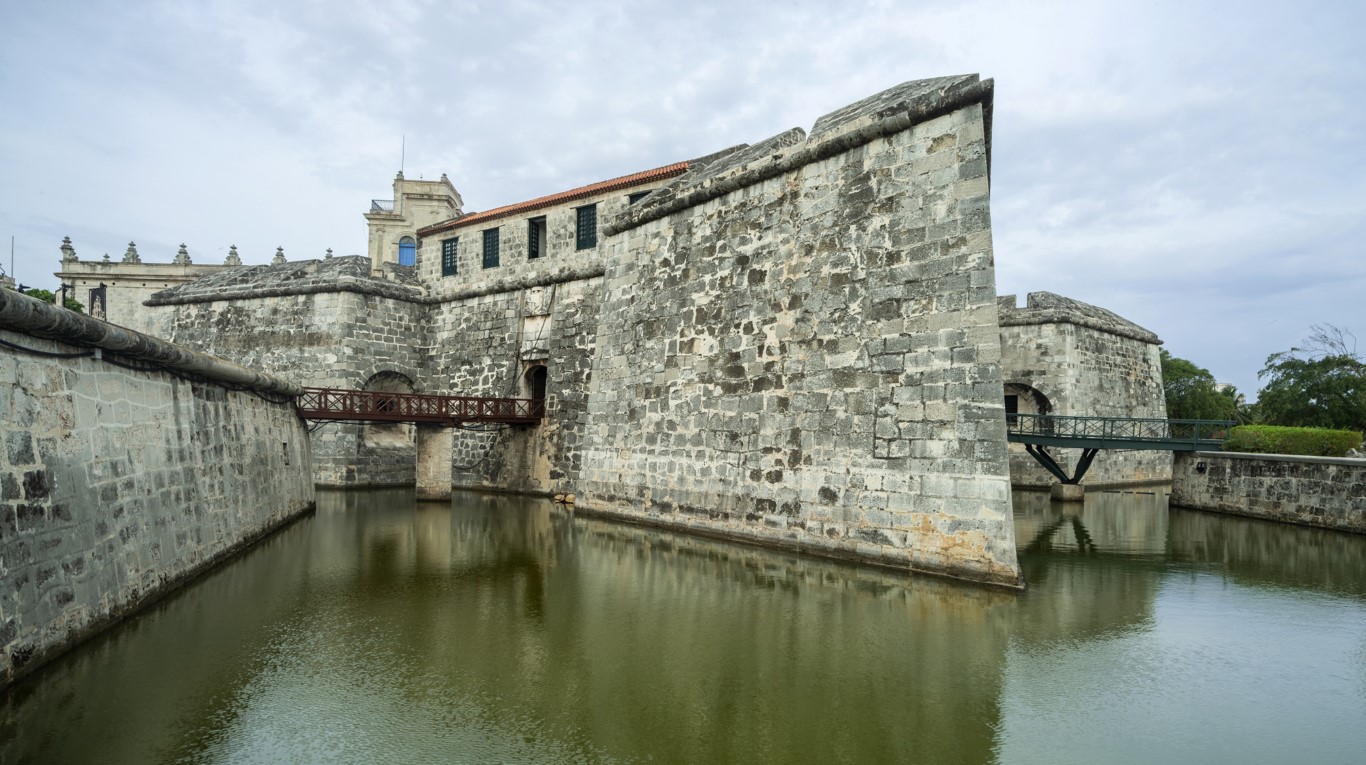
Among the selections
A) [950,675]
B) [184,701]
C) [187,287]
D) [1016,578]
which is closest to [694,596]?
[950,675]

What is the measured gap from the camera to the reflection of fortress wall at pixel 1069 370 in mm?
21469

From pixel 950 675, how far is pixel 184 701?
546 cm

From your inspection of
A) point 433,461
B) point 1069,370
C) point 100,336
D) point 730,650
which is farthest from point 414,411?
point 1069,370

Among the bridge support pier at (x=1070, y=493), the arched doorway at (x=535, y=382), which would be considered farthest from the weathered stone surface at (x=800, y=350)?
the bridge support pier at (x=1070, y=493)

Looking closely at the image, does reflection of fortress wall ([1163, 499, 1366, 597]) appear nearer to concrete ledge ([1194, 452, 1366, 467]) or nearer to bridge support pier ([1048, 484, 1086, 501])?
concrete ledge ([1194, 452, 1366, 467])

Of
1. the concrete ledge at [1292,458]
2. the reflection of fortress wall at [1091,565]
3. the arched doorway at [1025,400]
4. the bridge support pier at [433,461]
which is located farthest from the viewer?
the arched doorway at [1025,400]

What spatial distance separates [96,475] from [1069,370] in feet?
73.0

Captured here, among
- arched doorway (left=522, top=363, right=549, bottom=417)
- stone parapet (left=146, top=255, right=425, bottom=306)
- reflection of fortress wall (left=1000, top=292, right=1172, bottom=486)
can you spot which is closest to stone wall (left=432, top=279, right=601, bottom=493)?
arched doorway (left=522, top=363, right=549, bottom=417)

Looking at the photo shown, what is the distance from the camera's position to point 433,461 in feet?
57.9

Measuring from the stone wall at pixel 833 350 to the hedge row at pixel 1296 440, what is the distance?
10.9 metres

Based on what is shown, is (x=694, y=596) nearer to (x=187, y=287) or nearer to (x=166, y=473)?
(x=166, y=473)

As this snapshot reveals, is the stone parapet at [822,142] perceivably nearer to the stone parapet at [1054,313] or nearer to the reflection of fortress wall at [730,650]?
the reflection of fortress wall at [730,650]

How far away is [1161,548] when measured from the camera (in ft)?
38.8

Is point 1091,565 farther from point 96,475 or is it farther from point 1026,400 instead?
point 1026,400
